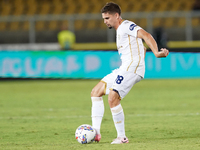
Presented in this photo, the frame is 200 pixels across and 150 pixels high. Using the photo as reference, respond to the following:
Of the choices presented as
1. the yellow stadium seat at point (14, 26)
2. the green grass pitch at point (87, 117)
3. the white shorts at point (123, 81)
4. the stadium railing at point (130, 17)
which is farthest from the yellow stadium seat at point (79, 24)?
the white shorts at point (123, 81)

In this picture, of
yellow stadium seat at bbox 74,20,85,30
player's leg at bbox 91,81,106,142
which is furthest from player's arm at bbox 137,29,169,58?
yellow stadium seat at bbox 74,20,85,30

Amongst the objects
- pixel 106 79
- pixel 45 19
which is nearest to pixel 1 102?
pixel 106 79

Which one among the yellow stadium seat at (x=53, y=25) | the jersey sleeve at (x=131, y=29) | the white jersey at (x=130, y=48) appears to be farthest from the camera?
the yellow stadium seat at (x=53, y=25)

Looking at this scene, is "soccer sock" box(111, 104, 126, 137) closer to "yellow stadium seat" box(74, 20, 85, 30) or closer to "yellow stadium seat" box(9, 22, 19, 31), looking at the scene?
"yellow stadium seat" box(74, 20, 85, 30)

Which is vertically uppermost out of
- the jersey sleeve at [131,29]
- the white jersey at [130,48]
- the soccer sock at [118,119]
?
the jersey sleeve at [131,29]

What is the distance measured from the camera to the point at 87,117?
8.27 meters

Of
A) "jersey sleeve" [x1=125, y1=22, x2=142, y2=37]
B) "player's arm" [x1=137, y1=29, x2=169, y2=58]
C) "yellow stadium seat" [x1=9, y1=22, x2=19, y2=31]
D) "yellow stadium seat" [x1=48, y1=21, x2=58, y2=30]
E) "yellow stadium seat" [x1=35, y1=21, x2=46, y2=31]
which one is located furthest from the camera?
"yellow stadium seat" [x1=48, y1=21, x2=58, y2=30]

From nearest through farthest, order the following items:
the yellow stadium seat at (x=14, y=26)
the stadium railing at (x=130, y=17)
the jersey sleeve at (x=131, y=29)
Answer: the jersey sleeve at (x=131, y=29) → the stadium railing at (x=130, y=17) → the yellow stadium seat at (x=14, y=26)

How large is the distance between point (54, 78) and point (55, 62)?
568 mm

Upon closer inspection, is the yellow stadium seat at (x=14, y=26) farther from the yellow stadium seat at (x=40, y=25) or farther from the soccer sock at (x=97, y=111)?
the soccer sock at (x=97, y=111)

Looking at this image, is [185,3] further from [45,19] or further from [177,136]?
[177,136]

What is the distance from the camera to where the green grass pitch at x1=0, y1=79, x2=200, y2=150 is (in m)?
5.48

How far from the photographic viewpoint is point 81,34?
1925 cm

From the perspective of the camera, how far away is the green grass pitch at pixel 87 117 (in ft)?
18.0
